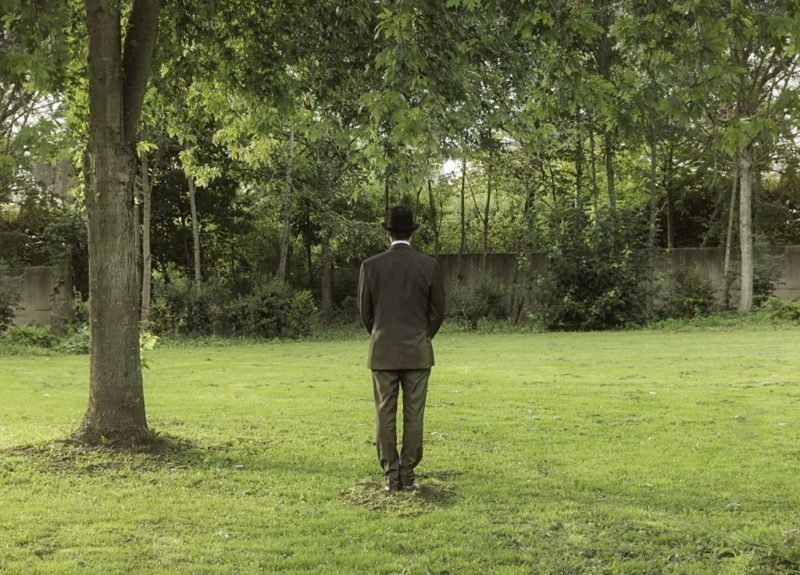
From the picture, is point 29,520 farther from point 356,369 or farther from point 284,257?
point 284,257

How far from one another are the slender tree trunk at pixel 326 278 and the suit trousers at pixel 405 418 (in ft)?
63.8

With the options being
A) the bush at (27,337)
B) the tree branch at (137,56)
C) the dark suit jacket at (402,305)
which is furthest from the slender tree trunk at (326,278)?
the dark suit jacket at (402,305)

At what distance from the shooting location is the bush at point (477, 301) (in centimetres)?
2542

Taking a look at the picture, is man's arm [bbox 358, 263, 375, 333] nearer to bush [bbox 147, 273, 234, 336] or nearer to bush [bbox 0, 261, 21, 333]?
bush [bbox 147, 273, 234, 336]

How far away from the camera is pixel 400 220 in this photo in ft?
20.4

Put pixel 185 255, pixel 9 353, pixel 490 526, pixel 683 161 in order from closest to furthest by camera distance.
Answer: pixel 490 526 < pixel 9 353 < pixel 185 255 < pixel 683 161

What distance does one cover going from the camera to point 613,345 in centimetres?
1806

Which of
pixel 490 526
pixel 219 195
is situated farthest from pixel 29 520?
pixel 219 195

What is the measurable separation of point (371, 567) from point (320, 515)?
1119 mm

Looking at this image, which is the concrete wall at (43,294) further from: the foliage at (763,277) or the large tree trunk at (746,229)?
the foliage at (763,277)

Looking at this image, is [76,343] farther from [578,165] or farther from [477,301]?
[578,165]

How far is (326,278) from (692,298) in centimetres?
1144

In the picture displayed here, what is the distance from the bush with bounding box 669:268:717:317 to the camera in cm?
2438

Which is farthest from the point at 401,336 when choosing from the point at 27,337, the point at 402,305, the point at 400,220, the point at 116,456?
the point at 27,337
